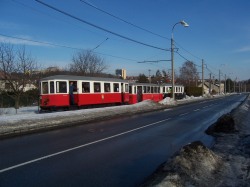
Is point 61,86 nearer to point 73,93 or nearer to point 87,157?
point 73,93

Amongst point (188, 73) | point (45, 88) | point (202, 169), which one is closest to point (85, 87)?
point (45, 88)

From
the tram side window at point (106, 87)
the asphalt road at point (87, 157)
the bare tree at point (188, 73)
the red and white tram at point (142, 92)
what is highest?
the bare tree at point (188, 73)

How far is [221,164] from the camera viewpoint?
8.66 metres

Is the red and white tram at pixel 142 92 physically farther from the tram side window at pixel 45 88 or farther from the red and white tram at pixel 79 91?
the tram side window at pixel 45 88

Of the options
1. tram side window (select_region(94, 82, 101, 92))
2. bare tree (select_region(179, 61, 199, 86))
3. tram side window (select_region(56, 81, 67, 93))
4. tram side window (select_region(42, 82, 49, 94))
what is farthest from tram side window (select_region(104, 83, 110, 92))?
bare tree (select_region(179, 61, 199, 86))

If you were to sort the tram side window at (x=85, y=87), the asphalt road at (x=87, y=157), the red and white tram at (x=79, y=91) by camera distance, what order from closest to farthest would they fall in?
the asphalt road at (x=87, y=157) → the red and white tram at (x=79, y=91) → the tram side window at (x=85, y=87)

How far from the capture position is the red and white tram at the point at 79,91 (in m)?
28.1

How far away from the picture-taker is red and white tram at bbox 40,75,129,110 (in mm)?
28062

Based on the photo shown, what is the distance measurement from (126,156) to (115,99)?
26159 mm

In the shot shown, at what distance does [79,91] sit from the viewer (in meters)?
30.0

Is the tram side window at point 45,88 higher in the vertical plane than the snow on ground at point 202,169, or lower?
higher

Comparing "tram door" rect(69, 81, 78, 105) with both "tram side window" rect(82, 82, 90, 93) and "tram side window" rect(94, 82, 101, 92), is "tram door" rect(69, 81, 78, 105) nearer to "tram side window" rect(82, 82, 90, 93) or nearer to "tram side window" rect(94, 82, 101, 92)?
"tram side window" rect(82, 82, 90, 93)

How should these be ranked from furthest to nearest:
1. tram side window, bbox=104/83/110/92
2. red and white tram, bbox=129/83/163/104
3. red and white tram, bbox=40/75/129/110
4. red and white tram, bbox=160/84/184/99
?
1. red and white tram, bbox=160/84/184/99
2. red and white tram, bbox=129/83/163/104
3. tram side window, bbox=104/83/110/92
4. red and white tram, bbox=40/75/129/110

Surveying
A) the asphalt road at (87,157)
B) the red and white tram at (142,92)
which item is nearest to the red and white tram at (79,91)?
the red and white tram at (142,92)
